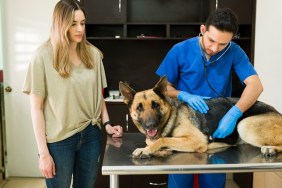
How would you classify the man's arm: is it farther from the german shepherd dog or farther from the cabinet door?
the cabinet door

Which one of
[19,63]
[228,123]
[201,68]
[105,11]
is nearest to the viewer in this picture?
Result: [228,123]

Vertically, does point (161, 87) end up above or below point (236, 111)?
above

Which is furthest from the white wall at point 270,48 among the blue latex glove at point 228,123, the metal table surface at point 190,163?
the metal table surface at point 190,163

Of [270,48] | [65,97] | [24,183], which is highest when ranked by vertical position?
[270,48]

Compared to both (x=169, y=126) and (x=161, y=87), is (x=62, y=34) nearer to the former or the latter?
(x=161, y=87)

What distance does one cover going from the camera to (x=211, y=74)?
1.84 metres

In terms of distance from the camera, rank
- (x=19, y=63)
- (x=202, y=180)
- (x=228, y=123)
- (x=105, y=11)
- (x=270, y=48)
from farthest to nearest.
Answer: (x=19, y=63)
(x=105, y=11)
(x=270, y=48)
(x=202, y=180)
(x=228, y=123)

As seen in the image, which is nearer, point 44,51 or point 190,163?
point 190,163

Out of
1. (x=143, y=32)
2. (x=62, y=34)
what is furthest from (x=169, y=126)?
(x=143, y=32)

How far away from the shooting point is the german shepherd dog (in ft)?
5.03

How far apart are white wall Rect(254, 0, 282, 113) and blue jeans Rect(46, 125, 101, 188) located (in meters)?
1.53

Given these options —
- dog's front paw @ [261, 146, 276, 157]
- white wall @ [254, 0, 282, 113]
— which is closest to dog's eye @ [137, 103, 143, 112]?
dog's front paw @ [261, 146, 276, 157]

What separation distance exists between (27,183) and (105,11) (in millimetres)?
1891

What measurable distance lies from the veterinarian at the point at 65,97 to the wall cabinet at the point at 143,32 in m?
1.43
